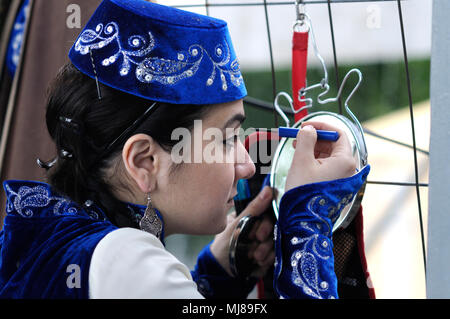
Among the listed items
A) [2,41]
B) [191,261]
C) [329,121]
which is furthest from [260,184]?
[191,261]

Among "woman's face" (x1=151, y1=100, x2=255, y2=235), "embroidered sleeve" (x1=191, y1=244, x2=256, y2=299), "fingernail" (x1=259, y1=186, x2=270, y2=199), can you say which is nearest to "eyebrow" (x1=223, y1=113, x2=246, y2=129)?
"woman's face" (x1=151, y1=100, x2=255, y2=235)

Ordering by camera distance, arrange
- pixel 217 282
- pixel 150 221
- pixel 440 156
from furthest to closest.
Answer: pixel 217 282 < pixel 150 221 < pixel 440 156

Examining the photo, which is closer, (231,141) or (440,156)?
(440,156)

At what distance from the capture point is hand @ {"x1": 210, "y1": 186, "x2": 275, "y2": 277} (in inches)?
38.9

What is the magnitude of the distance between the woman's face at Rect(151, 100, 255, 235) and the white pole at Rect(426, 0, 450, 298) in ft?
0.88

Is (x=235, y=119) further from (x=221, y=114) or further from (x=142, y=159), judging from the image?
(x=142, y=159)

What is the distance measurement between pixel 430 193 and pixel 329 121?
0.70ft

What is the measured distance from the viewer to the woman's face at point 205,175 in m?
0.78

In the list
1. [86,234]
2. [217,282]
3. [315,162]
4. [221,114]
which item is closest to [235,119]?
[221,114]

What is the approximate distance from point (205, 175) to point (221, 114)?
9 cm

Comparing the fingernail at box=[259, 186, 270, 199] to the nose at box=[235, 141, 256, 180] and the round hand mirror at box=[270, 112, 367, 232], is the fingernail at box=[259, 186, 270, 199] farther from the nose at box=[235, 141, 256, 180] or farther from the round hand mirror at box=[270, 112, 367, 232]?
the nose at box=[235, 141, 256, 180]

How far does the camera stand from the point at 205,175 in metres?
0.80

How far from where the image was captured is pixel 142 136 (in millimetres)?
750
